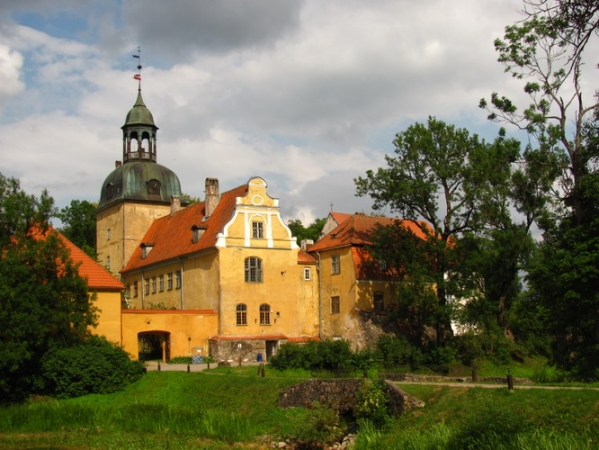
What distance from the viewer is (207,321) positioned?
41.5 meters

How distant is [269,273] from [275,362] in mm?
10084

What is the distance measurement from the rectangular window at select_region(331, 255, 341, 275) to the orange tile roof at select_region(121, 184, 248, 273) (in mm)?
6513

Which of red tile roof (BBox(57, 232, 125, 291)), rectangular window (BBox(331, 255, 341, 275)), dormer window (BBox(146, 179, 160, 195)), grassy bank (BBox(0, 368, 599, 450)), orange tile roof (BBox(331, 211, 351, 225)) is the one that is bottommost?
grassy bank (BBox(0, 368, 599, 450))

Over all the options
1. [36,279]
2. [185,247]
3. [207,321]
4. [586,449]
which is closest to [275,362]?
[207,321]

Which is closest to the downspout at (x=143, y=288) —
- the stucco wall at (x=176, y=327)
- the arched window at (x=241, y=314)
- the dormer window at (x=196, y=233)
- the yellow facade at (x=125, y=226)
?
the yellow facade at (x=125, y=226)

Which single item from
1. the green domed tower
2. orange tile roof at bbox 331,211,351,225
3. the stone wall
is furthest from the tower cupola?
the stone wall

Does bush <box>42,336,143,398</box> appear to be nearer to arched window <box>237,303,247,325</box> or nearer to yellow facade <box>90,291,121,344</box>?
yellow facade <box>90,291,121,344</box>

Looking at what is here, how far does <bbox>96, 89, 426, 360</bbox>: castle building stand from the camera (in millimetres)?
41000

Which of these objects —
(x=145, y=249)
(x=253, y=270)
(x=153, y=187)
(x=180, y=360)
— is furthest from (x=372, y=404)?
(x=153, y=187)

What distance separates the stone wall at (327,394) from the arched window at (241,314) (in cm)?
1622

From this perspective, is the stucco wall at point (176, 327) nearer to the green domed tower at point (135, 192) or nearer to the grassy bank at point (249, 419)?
the grassy bank at point (249, 419)

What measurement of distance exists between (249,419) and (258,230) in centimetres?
1982

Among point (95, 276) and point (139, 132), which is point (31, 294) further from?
point (139, 132)

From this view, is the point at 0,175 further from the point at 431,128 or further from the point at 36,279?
the point at 431,128
